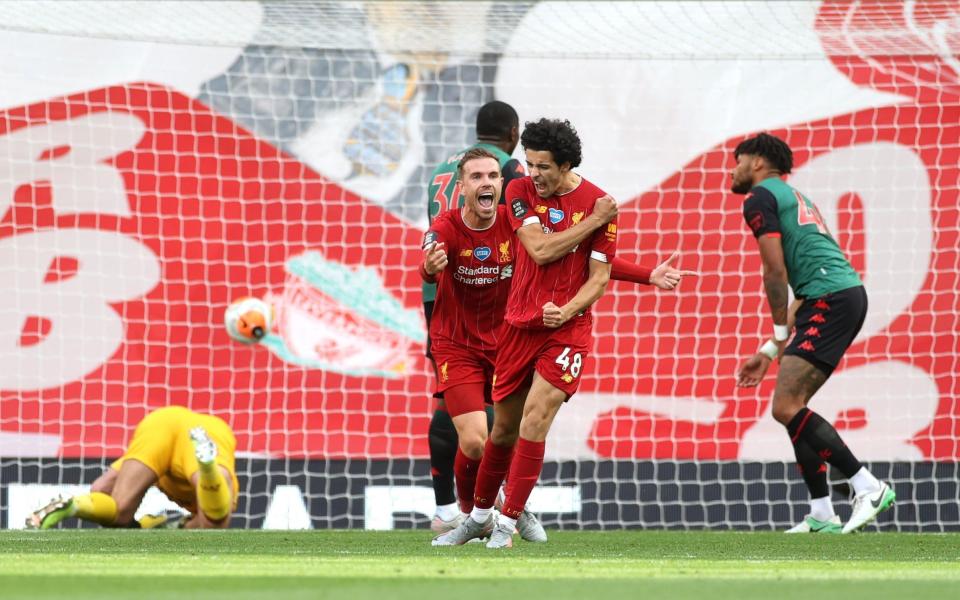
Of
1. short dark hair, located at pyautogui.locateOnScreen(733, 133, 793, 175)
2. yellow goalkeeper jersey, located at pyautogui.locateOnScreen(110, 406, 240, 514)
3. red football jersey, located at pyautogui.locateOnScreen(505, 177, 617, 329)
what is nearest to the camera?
red football jersey, located at pyautogui.locateOnScreen(505, 177, 617, 329)

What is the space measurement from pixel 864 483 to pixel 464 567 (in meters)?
3.30

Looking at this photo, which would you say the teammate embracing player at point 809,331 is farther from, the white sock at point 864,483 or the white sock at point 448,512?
the white sock at point 448,512

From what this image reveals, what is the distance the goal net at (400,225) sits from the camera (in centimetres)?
891

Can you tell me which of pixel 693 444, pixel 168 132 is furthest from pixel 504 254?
pixel 168 132

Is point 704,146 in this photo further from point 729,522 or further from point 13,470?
point 13,470

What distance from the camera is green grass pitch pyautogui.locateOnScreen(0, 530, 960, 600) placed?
341 cm

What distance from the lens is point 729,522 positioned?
877 centimetres

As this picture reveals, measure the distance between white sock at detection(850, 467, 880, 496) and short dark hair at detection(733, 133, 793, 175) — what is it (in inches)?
63.6

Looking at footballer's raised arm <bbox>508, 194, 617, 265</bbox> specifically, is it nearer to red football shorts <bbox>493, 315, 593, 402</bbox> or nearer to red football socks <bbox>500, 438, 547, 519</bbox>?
red football shorts <bbox>493, 315, 593, 402</bbox>

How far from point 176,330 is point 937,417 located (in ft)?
16.5

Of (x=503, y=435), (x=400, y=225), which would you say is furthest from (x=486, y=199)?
(x=400, y=225)

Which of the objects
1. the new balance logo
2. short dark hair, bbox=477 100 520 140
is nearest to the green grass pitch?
the new balance logo

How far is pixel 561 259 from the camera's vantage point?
543 cm

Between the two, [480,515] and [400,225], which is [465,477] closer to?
[480,515]
